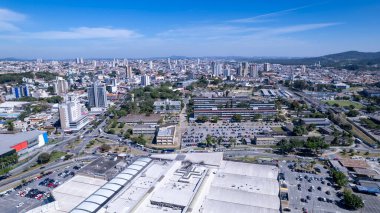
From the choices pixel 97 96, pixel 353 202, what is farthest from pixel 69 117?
pixel 353 202

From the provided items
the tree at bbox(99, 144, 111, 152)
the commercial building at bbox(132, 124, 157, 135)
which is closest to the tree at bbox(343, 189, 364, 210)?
the tree at bbox(99, 144, 111, 152)

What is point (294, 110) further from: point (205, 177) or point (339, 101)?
point (205, 177)

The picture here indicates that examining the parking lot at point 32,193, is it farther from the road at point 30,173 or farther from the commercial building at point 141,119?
the commercial building at point 141,119

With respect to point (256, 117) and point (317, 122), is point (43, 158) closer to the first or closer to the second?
point (256, 117)

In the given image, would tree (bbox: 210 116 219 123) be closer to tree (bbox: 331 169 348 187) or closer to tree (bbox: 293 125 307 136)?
tree (bbox: 293 125 307 136)

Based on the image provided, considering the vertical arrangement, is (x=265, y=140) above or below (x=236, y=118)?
below
